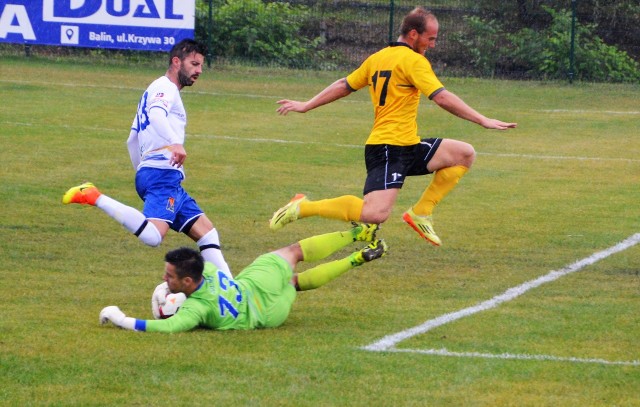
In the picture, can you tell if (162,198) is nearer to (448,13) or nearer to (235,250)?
(235,250)

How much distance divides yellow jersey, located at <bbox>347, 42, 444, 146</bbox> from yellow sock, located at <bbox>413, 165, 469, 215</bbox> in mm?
556

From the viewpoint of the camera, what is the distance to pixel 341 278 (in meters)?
10.1

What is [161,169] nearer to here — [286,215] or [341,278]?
[286,215]

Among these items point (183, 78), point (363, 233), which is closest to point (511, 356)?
point (363, 233)

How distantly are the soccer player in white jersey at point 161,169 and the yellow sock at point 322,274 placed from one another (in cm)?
84

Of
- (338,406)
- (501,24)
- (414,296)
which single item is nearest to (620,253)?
(414,296)

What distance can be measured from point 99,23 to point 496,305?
69.0 ft

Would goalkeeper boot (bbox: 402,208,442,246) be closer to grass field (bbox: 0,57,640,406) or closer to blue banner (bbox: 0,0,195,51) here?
grass field (bbox: 0,57,640,406)

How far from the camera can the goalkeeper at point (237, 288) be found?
25.2ft

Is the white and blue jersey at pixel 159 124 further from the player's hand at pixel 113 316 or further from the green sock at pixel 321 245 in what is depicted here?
the player's hand at pixel 113 316

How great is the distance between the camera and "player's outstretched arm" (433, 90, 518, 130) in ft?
29.7

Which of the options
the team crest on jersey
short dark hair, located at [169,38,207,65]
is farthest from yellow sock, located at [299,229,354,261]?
short dark hair, located at [169,38,207,65]

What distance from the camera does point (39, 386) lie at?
666 cm

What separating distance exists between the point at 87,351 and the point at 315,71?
23448 mm
